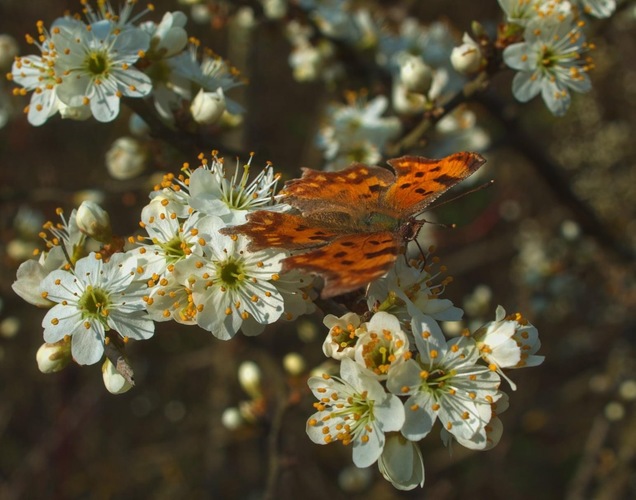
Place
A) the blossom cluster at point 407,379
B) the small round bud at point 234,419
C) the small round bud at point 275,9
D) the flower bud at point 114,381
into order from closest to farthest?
the blossom cluster at point 407,379
the flower bud at point 114,381
the small round bud at point 234,419
the small round bud at point 275,9

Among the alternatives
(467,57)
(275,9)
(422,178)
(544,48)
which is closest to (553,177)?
(544,48)

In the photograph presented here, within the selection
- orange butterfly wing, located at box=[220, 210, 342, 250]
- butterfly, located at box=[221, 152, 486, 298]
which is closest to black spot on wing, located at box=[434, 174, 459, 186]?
butterfly, located at box=[221, 152, 486, 298]

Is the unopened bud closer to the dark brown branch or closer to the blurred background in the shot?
the blurred background

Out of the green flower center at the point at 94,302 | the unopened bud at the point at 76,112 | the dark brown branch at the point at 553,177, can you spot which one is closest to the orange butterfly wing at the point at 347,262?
the green flower center at the point at 94,302

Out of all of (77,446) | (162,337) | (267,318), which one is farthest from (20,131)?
(267,318)

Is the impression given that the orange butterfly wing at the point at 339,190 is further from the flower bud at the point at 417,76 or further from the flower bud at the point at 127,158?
the flower bud at the point at 127,158
